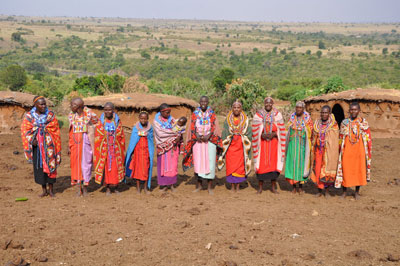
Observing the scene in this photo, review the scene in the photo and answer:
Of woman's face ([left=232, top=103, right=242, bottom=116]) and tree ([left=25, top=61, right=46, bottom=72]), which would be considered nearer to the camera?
woman's face ([left=232, top=103, right=242, bottom=116])

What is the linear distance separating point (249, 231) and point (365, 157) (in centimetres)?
256

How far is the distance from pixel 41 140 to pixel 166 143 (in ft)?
6.57

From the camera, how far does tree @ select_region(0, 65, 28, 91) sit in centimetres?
2936

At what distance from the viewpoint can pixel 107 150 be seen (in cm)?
699

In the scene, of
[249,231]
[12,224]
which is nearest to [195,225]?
[249,231]

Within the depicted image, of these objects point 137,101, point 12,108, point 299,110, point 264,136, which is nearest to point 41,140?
point 264,136

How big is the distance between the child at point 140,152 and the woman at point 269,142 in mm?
1798

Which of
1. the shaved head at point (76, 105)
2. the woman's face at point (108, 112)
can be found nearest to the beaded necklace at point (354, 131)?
the woman's face at point (108, 112)

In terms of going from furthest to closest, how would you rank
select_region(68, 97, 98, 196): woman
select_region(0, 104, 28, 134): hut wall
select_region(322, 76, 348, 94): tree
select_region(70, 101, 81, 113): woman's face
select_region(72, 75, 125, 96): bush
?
1. select_region(72, 75, 125, 96): bush
2. select_region(322, 76, 348, 94): tree
3. select_region(0, 104, 28, 134): hut wall
4. select_region(68, 97, 98, 196): woman
5. select_region(70, 101, 81, 113): woman's face

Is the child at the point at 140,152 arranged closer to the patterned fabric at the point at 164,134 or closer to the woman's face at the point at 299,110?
the patterned fabric at the point at 164,134

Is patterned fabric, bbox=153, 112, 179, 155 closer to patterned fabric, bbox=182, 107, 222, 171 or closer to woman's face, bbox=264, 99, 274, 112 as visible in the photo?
patterned fabric, bbox=182, 107, 222, 171

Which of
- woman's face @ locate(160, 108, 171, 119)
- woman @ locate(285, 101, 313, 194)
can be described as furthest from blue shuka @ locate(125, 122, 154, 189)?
woman @ locate(285, 101, 313, 194)

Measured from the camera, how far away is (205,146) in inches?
288

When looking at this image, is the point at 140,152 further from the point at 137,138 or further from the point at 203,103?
the point at 203,103
